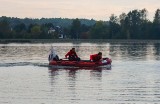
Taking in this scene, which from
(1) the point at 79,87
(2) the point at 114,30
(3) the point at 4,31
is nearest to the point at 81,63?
(1) the point at 79,87

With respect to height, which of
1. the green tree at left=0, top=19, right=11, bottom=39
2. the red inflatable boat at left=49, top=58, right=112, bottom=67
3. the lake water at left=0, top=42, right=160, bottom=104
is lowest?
the lake water at left=0, top=42, right=160, bottom=104

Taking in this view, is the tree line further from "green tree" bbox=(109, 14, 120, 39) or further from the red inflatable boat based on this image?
the red inflatable boat

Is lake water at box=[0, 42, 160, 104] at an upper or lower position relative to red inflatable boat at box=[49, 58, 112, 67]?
lower

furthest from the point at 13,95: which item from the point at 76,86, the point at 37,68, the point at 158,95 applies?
the point at 37,68

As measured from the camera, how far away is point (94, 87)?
1196 inches

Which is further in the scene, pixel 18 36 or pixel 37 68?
pixel 18 36

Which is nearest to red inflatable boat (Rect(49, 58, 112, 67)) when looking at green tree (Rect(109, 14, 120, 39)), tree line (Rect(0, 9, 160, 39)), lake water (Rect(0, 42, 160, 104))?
lake water (Rect(0, 42, 160, 104))

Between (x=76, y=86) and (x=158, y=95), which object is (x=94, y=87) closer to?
(x=76, y=86)

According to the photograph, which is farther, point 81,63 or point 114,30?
point 114,30

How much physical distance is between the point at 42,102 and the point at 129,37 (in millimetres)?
160031

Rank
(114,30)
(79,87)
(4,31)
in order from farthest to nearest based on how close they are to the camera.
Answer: (114,30) → (4,31) → (79,87)

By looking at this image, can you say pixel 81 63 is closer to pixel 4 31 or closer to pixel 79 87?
pixel 79 87

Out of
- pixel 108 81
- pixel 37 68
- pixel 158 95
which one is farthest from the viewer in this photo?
pixel 37 68

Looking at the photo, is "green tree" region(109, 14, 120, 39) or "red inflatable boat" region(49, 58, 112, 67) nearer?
"red inflatable boat" region(49, 58, 112, 67)
